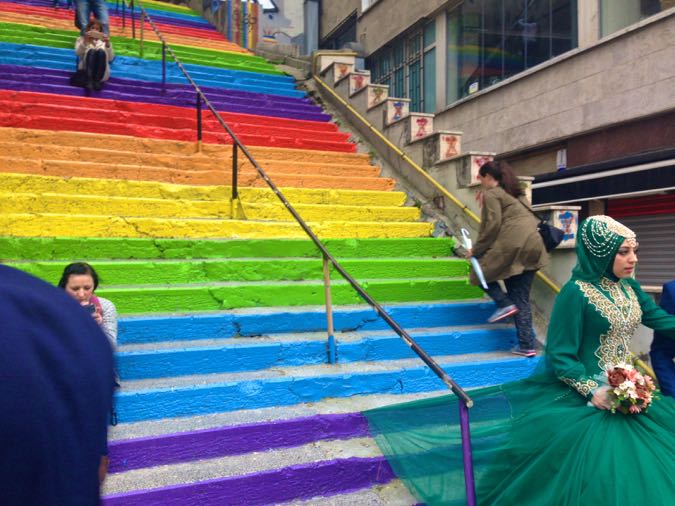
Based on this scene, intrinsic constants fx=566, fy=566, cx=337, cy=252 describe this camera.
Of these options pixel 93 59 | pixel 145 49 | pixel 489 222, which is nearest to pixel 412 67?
pixel 145 49

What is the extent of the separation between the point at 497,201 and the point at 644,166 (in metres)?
4.59

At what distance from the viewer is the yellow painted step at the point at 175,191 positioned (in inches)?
238

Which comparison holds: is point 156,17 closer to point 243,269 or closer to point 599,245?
point 243,269

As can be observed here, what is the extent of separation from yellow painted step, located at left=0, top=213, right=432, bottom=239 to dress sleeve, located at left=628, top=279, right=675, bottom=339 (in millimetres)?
3804

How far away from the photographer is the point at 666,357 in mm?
3105

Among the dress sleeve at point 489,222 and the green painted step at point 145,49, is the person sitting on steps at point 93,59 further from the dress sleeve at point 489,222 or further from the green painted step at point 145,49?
the dress sleeve at point 489,222

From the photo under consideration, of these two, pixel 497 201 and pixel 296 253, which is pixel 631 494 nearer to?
pixel 497 201

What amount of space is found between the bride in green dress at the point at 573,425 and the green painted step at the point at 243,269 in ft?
8.46

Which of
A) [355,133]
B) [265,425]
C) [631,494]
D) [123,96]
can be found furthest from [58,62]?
[631,494]

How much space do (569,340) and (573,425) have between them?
45 cm

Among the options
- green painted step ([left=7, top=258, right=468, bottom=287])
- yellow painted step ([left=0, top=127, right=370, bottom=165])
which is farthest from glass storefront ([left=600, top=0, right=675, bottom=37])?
green painted step ([left=7, top=258, right=468, bottom=287])

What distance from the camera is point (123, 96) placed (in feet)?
30.2

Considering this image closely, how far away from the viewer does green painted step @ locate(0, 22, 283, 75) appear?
11.0 metres

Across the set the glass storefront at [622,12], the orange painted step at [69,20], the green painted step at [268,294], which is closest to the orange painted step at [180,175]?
the green painted step at [268,294]
